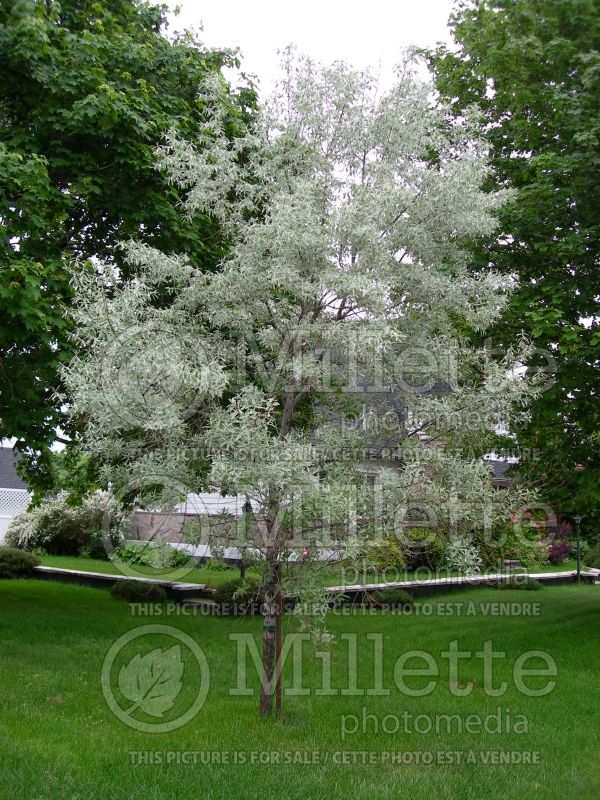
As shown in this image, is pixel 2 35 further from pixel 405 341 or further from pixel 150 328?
pixel 405 341

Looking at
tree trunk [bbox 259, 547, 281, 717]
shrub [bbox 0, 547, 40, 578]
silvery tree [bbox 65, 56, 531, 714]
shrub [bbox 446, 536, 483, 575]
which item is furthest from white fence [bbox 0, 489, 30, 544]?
shrub [bbox 446, 536, 483, 575]

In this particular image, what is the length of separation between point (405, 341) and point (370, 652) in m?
5.89

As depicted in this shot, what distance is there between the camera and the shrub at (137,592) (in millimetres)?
16672

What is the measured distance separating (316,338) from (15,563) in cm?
1614

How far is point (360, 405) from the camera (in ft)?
27.3

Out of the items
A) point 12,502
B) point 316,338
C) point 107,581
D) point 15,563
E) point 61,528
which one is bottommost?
point 107,581

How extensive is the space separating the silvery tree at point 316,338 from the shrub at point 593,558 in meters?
21.3

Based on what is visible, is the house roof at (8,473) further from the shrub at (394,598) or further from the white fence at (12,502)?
the shrub at (394,598)

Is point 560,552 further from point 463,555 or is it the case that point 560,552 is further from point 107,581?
point 463,555

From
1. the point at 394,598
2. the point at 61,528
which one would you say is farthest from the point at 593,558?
the point at 61,528

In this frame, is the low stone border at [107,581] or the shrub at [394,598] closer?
the shrub at [394,598]

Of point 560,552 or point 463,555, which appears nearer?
point 463,555

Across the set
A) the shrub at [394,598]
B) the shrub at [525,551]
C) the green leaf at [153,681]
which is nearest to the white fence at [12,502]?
the shrub at [394,598]

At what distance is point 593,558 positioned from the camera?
2750 cm
